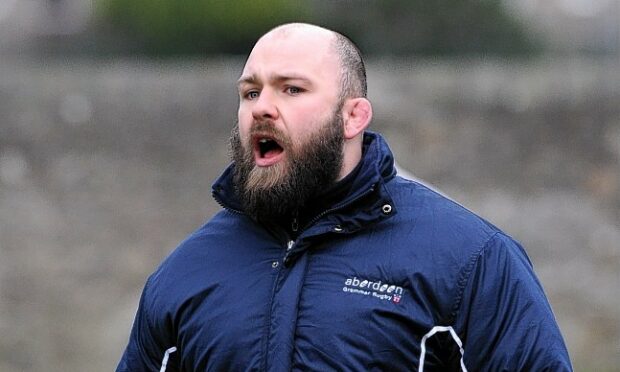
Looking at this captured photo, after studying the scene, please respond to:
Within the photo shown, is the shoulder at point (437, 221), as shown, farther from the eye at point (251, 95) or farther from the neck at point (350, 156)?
the eye at point (251, 95)

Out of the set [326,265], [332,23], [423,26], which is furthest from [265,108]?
[423,26]

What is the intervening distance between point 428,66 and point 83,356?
2926mm

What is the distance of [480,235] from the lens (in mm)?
3150

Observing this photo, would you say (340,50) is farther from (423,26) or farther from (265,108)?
(423,26)

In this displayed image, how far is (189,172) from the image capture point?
852 cm

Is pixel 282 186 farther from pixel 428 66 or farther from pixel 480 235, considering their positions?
pixel 428 66

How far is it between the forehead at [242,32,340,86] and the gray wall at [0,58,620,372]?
5139 mm

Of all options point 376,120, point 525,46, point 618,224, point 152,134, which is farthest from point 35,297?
point 525,46

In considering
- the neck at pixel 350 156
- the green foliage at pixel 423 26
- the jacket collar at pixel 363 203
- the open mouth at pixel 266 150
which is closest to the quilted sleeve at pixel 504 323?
the jacket collar at pixel 363 203

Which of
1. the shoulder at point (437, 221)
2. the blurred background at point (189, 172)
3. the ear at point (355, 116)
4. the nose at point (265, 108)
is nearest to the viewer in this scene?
the shoulder at point (437, 221)

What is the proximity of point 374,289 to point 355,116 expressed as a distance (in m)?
0.50

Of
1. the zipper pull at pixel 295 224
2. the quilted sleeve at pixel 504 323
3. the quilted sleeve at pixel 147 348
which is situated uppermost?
the zipper pull at pixel 295 224

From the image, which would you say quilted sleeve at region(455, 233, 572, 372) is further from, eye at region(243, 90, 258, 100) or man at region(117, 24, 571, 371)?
eye at region(243, 90, 258, 100)

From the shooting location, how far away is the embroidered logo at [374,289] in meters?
3.07
